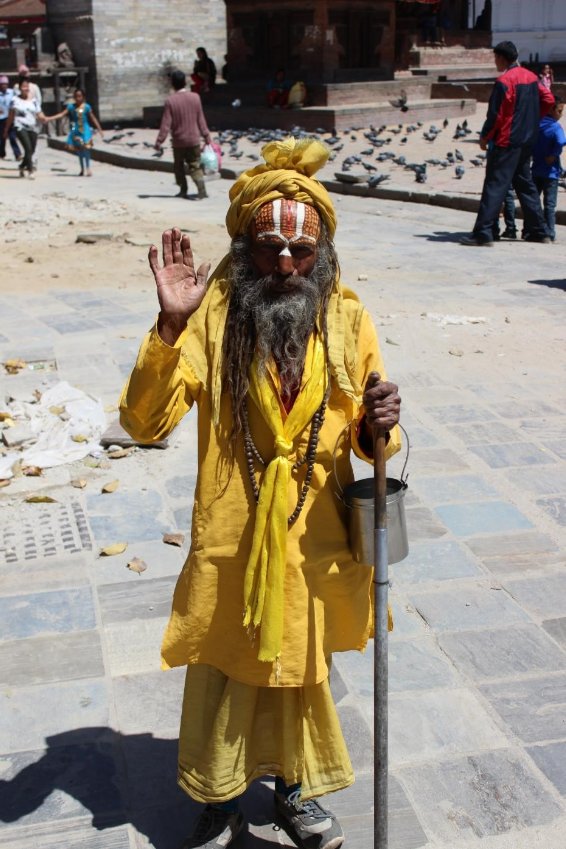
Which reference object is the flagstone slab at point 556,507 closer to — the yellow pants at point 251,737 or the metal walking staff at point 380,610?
the yellow pants at point 251,737

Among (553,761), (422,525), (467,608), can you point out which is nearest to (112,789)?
(553,761)

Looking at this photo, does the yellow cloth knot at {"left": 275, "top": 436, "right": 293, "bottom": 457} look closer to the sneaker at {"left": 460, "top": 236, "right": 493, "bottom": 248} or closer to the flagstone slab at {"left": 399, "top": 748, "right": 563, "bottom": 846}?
the flagstone slab at {"left": 399, "top": 748, "right": 563, "bottom": 846}

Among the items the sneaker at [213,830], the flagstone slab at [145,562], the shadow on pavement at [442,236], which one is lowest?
the flagstone slab at [145,562]

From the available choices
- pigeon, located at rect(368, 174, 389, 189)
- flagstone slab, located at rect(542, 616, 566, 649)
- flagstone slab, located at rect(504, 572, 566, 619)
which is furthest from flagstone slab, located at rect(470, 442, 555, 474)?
pigeon, located at rect(368, 174, 389, 189)

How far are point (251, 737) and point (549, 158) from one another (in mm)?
10340

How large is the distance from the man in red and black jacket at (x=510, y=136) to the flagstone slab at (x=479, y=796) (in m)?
9.12

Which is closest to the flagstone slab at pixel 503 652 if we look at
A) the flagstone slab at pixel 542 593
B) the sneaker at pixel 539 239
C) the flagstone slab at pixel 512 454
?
the flagstone slab at pixel 542 593

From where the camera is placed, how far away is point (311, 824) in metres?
2.88

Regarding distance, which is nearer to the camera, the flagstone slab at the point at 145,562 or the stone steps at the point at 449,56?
the flagstone slab at the point at 145,562

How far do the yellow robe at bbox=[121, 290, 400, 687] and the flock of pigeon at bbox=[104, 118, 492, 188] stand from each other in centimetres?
1403

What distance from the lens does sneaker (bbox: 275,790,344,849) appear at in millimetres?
2867

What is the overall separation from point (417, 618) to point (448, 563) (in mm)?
531

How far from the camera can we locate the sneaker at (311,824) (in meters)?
2.87

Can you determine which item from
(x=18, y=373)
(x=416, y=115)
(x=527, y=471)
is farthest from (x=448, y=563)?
(x=416, y=115)
